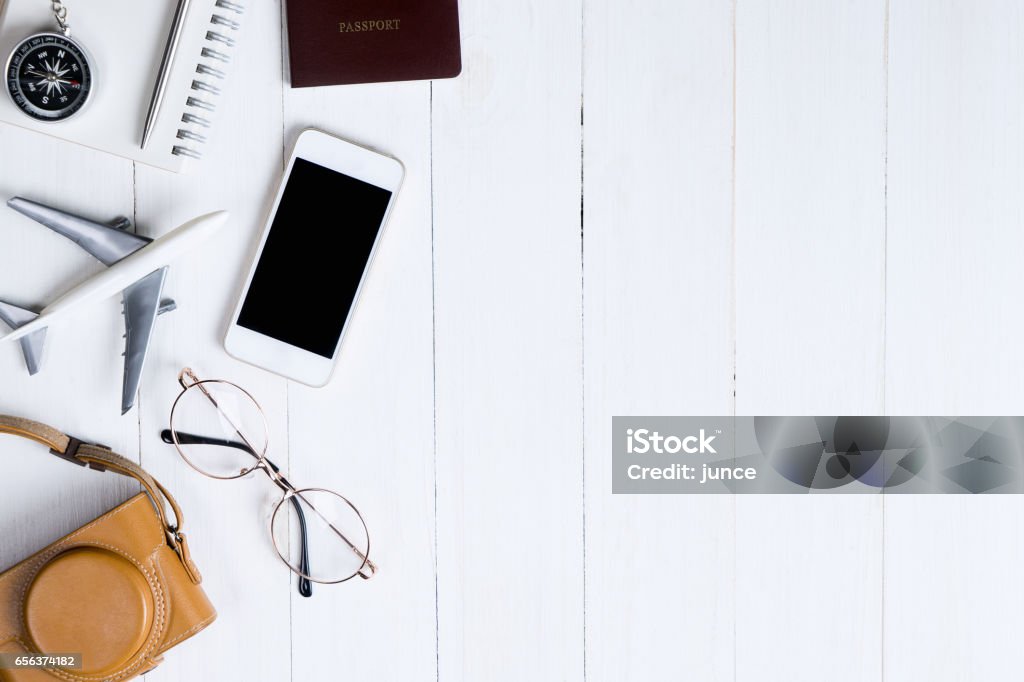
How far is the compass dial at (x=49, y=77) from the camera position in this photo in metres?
0.60

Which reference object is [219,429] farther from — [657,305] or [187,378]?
[657,305]

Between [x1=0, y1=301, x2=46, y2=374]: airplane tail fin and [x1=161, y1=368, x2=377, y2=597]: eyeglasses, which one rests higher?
[x1=0, y1=301, x2=46, y2=374]: airplane tail fin

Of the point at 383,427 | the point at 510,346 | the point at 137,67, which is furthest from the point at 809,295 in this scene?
the point at 137,67

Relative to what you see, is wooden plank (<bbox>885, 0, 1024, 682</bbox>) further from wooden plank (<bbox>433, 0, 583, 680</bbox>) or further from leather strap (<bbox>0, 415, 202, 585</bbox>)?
leather strap (<bbox>0, 415, 202, 585</bbox>)

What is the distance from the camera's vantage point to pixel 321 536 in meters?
0.69

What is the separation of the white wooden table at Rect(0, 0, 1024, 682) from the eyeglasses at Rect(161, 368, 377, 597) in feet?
0.05

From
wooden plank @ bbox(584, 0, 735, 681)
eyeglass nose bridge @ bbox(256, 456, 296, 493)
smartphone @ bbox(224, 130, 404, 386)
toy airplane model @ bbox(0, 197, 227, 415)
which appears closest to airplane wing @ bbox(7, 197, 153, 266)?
toy airplane model @ bbox(0, 197, 227, 415)

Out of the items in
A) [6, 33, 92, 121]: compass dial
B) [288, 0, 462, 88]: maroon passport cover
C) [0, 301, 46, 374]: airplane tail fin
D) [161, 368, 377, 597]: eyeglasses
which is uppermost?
[288, 0, 462, 88]: maroon passport cover

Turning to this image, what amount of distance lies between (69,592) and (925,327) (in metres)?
0.81

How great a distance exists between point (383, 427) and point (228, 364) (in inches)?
6.0

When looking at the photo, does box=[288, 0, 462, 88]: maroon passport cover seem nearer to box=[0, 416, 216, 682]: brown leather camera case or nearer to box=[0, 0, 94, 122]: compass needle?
box=[0, 0, 94, 122]: compass needle

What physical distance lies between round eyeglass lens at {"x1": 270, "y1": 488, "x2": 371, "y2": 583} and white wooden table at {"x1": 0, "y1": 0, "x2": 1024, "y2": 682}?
0.02m

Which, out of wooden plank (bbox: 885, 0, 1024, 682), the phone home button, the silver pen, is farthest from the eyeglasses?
wooden plank (bbox: 885, 0, 1024, 682)

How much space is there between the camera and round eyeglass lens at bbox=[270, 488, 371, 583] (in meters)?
0.69
